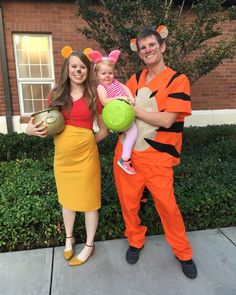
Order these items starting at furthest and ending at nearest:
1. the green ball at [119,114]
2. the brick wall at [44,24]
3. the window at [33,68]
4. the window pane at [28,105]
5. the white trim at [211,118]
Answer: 1. the white trim at [211,118]
2. the window pane at [28,105]
3. the window at [33,68]
4. the brick wall at [44,24]
5. the green ball at [119,114]

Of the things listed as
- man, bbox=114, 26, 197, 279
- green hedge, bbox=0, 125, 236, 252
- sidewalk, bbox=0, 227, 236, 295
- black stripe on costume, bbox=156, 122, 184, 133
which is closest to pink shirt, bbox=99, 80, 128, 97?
man, bbox=114, 26, 197, 279

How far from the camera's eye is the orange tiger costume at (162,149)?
2.21 metres

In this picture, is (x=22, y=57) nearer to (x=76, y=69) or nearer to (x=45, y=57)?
(x=45, y=57)

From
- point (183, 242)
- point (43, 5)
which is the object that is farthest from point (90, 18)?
point (183, 242)

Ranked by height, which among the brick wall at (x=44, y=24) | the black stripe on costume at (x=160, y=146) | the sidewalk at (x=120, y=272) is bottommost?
the sidewalk at (x=120, y=272)

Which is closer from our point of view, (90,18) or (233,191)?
(233,191)

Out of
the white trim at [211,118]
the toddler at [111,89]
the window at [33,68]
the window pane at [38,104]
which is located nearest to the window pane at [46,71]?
the window at [33,68]

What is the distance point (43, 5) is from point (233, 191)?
16.4 feet

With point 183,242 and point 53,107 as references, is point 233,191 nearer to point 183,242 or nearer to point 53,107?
point 183,242

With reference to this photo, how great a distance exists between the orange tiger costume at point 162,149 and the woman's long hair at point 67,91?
1.11 ft

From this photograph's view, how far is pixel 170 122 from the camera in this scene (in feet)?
7.30

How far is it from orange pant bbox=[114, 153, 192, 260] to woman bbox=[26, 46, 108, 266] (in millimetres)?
246

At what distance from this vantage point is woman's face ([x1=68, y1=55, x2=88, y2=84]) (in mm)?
2305

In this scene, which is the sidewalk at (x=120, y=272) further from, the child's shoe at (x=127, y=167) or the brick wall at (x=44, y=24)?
the brick wall at (x=44, y=24)
